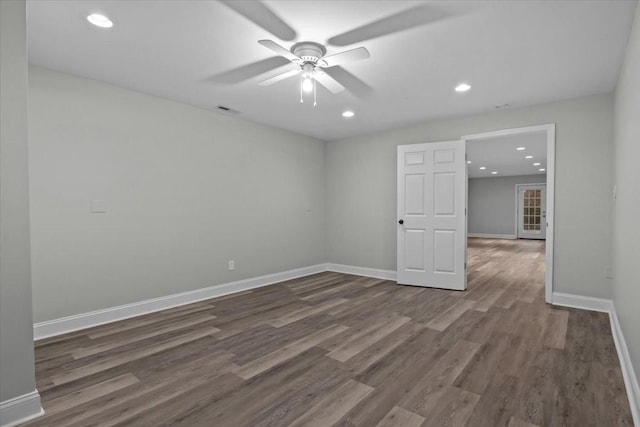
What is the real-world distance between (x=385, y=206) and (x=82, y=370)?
4290 millimetres

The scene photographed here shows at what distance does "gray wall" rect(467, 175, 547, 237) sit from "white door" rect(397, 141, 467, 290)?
894 cm

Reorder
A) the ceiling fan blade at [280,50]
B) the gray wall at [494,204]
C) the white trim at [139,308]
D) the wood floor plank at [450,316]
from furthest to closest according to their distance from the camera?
the gray wall at [494,204]
the wood floor plank at [450,316]
the white trim at [139,308]
the ceiling fan blade at [280,50]

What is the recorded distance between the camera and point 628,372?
2.07m

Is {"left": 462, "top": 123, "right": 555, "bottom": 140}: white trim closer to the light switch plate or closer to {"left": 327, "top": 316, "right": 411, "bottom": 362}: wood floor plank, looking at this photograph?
{"left": 327, "top": 316, "right": 411, "bottom": 362}: wood floor plank

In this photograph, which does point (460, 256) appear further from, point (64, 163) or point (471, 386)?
point (64, 163)

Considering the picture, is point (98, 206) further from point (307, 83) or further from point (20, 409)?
point (307, 83)

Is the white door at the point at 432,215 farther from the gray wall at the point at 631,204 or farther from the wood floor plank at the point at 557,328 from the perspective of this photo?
the gray wall at the point at 631,204

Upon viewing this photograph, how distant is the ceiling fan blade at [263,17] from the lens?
6.68 feet

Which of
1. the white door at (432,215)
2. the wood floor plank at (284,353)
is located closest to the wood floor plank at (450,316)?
the white door at (432,215)

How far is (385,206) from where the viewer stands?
5301 mm

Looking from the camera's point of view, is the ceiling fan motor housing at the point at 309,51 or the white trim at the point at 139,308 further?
the white trim at the point at 139,308

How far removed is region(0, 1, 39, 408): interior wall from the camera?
65.4 inches

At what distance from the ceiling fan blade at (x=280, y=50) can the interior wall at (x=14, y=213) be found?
1313 mm

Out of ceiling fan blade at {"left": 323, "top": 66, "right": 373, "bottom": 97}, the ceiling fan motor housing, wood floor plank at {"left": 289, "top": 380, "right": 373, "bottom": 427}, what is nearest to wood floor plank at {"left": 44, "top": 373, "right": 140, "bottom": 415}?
wood floor plank at {"left": 289, "top": 380, "right": 373, "bottom": 427}
